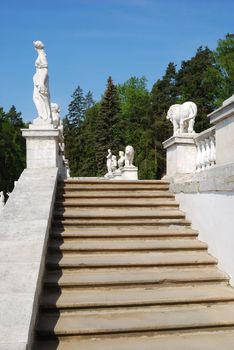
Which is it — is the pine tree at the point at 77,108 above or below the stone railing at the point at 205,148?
above

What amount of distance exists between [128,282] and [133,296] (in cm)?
25

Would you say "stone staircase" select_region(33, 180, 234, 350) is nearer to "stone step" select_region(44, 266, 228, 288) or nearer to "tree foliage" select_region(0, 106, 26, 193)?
"stone step" select_region(44, 266, 228, 288)

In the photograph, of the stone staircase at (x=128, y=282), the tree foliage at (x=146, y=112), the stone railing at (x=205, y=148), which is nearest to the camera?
the stone staircase at (x=128, y=282)

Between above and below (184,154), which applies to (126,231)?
below

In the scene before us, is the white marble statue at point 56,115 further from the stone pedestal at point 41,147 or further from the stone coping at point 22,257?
the stone coping at point 22,257

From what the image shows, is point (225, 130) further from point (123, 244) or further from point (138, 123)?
point (138, 123)

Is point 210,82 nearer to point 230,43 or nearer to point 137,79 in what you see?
point 230,43

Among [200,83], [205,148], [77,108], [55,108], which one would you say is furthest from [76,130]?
[205,148]

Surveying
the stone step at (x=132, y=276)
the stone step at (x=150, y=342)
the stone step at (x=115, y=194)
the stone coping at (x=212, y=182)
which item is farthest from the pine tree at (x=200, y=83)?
the stone step at (x=150, y=342)

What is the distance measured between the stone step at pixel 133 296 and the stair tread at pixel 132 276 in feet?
0.28

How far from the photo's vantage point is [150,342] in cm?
385

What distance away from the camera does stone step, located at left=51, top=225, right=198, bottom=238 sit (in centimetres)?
586

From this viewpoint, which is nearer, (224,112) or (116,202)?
(224,112)

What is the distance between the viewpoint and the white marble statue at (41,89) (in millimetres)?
8578
